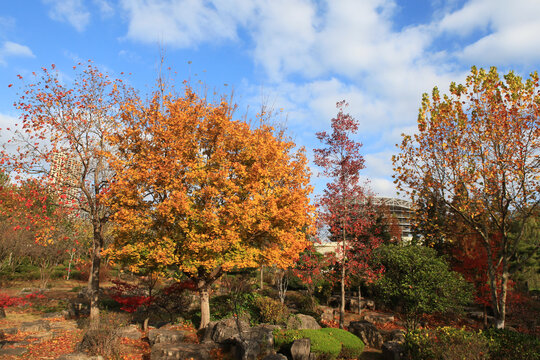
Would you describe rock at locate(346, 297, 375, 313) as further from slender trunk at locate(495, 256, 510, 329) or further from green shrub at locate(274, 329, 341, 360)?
slender trunk at locate(495, 256, 510, 329)

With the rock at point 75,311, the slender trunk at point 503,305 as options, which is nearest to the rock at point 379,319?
the slender trunk at point 503,305

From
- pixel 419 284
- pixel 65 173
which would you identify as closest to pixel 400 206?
pixel 419 284

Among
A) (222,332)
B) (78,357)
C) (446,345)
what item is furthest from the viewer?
(222,332)

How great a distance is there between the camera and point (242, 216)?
40.8 feet

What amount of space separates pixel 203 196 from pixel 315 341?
685 cm

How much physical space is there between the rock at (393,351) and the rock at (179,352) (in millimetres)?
7029

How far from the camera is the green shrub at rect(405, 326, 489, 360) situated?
9.56 m

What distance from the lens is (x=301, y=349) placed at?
11.1m

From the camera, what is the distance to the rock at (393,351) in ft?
41.4

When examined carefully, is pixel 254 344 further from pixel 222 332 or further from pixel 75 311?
pixel 75 311

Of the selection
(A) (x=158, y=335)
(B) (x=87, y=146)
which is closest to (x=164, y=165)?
(B) (x=87, y=146)

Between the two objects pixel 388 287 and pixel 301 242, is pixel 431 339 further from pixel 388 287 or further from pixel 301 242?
pixel 301 242

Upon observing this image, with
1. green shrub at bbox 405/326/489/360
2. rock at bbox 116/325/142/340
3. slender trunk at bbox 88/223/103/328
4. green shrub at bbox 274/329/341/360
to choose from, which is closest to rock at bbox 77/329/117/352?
rock at bbox 116/325/142/340

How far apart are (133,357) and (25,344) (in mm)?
3911
